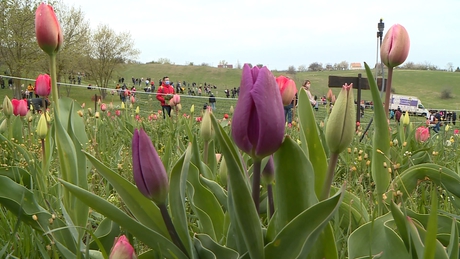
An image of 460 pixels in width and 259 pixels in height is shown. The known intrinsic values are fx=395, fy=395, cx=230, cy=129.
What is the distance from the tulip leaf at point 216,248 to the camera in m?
0.62

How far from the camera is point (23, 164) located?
5.24 ft

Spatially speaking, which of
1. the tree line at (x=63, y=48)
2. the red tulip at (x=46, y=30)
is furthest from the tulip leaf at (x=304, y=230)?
the tree line at (x=63, y=48)

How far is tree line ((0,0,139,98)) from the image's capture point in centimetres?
2176

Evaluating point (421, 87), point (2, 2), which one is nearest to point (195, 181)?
point (2, 2)

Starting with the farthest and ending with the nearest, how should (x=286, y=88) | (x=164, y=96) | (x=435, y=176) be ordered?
1. (x=164, y=96)
2. (x=286, y=88)
3. (x=435, y=176)

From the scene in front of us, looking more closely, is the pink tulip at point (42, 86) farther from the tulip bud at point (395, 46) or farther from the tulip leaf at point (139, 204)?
the tulip bud at point (395, 46)

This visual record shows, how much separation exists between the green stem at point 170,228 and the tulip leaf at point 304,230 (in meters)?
0.14

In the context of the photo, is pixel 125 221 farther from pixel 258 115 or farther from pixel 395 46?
pixel 395 46

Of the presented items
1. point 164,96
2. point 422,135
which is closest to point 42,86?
point 422,135

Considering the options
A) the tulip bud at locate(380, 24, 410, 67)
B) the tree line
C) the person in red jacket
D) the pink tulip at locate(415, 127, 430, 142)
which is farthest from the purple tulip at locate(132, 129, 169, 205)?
the tree line

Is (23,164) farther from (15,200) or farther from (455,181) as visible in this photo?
(455,181)

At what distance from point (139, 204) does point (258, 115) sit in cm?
27

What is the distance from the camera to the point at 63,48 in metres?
25.1

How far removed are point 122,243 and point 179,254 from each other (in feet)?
0.43
